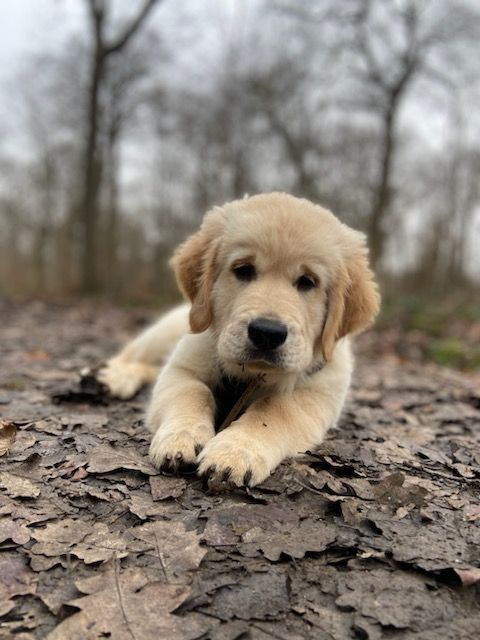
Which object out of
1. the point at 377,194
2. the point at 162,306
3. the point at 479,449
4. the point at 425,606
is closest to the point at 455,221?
the point at 377,194

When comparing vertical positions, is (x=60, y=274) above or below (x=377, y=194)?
below

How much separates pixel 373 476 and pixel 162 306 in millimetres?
15002

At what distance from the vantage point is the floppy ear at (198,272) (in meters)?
3.35

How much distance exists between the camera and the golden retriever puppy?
2695mm

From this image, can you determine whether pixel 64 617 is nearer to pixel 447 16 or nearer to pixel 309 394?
pixel 309 394

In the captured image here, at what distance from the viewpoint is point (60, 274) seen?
3444 centimetres

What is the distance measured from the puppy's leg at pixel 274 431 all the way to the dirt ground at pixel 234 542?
92 millimetres

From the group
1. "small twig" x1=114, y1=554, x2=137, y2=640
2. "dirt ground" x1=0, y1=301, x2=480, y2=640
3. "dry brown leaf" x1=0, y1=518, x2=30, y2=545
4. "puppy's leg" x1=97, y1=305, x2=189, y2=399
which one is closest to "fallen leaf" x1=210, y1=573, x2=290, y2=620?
"dirt ground" x1=0, y1=301, x2=480, y2=640

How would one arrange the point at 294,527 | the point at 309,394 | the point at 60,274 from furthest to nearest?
1. the point at 60,274
2. the point at 309,394
3. the point at 294,527

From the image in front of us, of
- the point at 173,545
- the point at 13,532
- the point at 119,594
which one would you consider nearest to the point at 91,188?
A: the point at 13,532

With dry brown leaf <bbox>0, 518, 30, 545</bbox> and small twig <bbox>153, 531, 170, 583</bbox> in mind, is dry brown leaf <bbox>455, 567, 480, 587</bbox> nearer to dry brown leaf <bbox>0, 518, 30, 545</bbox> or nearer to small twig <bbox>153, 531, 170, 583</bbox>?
small twig <bbox>153, 531, 170, 583</bbox>

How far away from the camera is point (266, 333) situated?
2.72 m

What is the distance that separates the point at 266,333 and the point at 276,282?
443 millimetres

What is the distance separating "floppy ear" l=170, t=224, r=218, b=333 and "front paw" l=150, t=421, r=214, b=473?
30.7 inches
